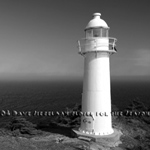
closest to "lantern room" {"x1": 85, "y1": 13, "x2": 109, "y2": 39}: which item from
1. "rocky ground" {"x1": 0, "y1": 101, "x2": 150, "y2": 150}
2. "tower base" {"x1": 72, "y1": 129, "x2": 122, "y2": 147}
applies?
"tower base" {"x1": 72, "y1": 129, "x2": 122, "y2": 147}

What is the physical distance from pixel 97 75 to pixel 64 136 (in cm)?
661

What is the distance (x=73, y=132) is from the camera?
16953mm

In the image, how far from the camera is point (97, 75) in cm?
1586

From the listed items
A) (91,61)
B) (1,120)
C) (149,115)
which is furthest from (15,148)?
(1,120)

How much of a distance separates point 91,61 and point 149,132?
1093cm

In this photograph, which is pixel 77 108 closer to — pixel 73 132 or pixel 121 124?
pixel 121 124

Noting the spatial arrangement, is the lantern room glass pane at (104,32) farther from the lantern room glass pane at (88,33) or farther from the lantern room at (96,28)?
the lantern room glass pane at (88,33)

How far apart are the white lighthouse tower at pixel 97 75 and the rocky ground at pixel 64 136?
1.88 meters

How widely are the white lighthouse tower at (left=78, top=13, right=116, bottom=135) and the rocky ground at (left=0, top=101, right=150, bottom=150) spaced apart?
188 centimetres

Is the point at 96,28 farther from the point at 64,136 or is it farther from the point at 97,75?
the point at 64,136

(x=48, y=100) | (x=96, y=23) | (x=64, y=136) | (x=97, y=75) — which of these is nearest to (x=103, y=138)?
(x=64, y=136)

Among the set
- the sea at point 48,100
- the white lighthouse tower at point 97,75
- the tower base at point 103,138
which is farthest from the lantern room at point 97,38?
the sea at point 48,100

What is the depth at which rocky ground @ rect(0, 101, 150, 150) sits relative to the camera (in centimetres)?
1385

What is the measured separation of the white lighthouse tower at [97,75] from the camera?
15781mm
